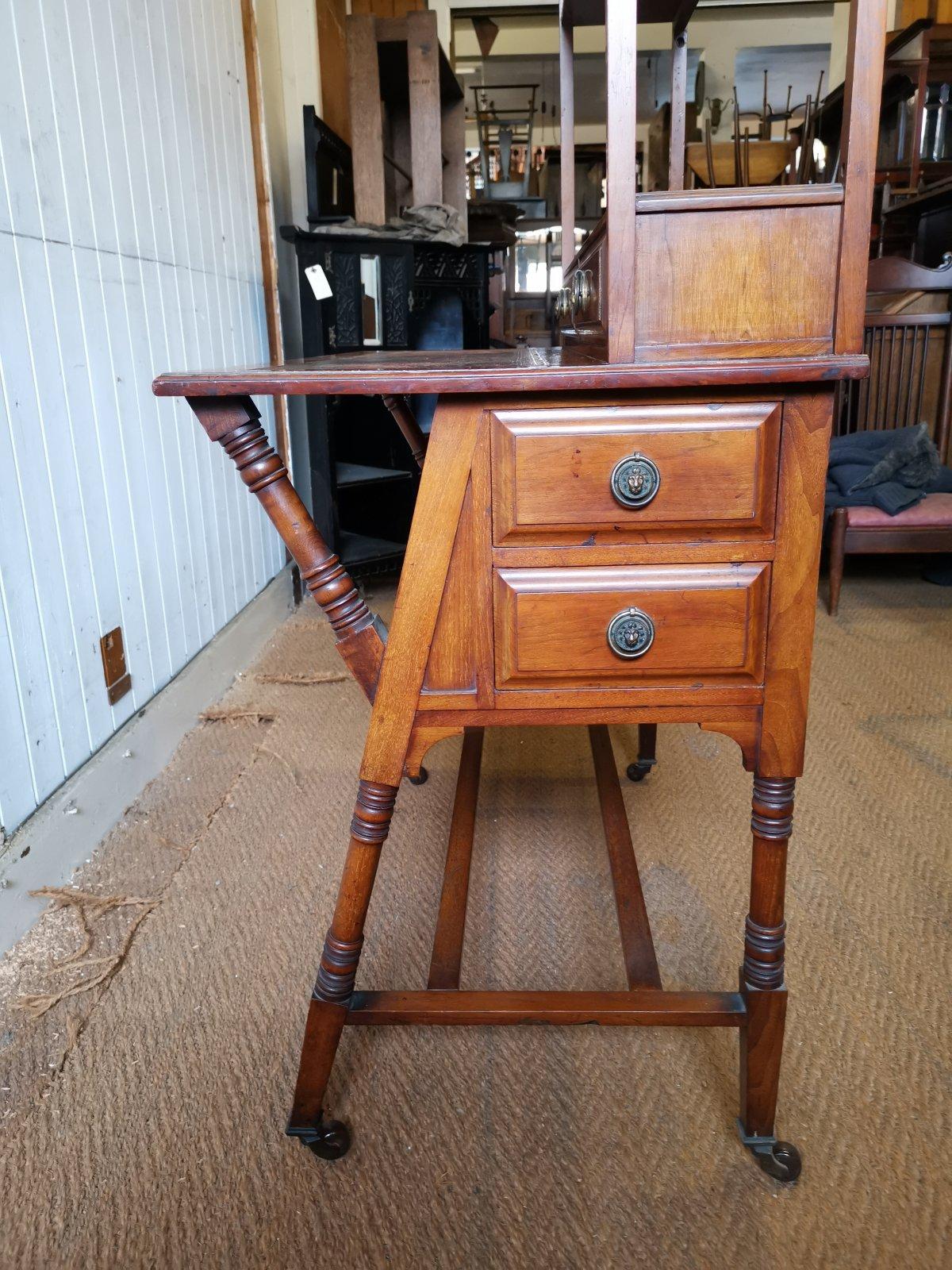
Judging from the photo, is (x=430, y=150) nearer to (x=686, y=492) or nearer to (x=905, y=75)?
(x=686, y=492)

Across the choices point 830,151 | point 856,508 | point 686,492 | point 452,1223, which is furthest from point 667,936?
point 830,151

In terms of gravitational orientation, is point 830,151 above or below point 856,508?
above

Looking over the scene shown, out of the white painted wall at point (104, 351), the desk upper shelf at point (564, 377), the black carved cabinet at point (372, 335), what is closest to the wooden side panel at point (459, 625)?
the desk upper shelf at point (564, 377)

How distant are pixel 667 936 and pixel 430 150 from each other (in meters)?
3.08

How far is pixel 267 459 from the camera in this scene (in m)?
0.94

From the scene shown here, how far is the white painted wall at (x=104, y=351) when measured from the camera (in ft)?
4.91

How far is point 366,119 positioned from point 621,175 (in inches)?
111

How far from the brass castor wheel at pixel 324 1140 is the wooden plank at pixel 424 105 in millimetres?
3238

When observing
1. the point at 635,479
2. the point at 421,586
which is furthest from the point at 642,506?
the point at 421,586

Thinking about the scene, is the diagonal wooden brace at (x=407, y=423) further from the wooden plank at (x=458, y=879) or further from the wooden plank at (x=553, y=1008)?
the wooden plank at (x=553, y=1008)

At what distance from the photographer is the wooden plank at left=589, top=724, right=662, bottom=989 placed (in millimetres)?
1178

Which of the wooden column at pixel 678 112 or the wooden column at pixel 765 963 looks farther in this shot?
the wooden column at pixel 678 112

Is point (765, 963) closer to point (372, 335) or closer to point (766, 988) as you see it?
point (766, 988)

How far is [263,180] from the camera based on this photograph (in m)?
2.87
